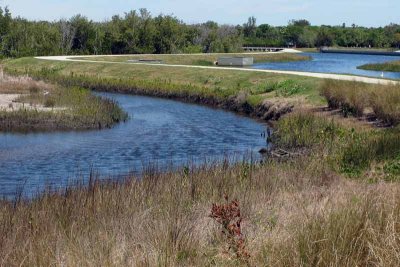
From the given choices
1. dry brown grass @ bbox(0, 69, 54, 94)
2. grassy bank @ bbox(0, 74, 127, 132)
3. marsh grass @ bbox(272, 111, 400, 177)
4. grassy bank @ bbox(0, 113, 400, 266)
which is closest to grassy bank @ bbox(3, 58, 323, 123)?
marsh grass @ bbox(272, 111, 400, 177)

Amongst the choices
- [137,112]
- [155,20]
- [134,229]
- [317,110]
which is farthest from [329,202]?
[155,20]

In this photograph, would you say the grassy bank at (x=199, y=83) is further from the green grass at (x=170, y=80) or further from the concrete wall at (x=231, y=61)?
the concrete wall at (x=231, y=61)

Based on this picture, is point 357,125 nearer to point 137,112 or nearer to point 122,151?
point 122,151

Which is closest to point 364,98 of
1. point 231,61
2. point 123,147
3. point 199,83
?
point 123,147

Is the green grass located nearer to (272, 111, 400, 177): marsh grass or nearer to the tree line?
(272, 111, 400, 177): marsh grass

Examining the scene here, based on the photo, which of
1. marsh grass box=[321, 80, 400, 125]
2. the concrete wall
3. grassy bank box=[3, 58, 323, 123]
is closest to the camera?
marsh grass box=[321, 80, 400, 125]

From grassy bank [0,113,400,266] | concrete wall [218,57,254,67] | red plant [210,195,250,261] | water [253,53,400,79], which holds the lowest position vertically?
water [253,53,400,79]

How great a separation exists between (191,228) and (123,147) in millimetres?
17532

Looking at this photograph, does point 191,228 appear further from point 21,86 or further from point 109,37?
point 109,37

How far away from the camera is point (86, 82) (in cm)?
5275

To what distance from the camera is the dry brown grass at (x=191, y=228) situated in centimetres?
677

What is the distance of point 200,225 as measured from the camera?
27.5 ft

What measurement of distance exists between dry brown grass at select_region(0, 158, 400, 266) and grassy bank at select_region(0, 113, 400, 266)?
0.01m

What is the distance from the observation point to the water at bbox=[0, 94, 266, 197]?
19.7 meters
